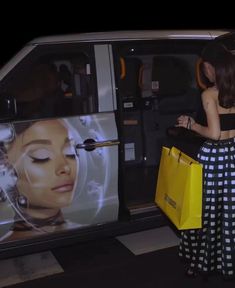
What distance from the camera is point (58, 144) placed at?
→ 10.1ft

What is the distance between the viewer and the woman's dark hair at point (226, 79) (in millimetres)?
2730

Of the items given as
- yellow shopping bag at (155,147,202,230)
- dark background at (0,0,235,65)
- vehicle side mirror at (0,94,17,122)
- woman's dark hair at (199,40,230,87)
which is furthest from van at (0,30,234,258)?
dark background at (0,0,235,65)

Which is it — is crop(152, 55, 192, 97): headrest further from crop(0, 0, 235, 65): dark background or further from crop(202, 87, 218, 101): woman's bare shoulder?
crop(0, 0, 235, 65): dark background

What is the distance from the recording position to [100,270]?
3.34m

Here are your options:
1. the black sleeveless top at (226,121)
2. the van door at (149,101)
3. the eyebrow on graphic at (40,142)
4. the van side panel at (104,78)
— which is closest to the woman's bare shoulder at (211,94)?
the black sleeveless top at (226,121)

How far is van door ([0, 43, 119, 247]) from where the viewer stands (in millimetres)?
3020

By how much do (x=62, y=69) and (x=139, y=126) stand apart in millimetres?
1359

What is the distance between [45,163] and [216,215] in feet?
4.01

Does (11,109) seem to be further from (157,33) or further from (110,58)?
(157,33)

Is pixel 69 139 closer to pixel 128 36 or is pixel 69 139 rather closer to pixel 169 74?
pixel 128 36

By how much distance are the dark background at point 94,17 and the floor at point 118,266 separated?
5.35 metres

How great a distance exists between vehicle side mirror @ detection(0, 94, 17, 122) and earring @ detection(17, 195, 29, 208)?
54 centimetres

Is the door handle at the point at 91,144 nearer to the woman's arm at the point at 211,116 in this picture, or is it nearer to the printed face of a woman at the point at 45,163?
the printed face of a woman at the point at 45,163

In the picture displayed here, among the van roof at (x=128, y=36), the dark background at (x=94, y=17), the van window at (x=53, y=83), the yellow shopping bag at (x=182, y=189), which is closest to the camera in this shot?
the yellow shopping bag at (x=182, y=189)
